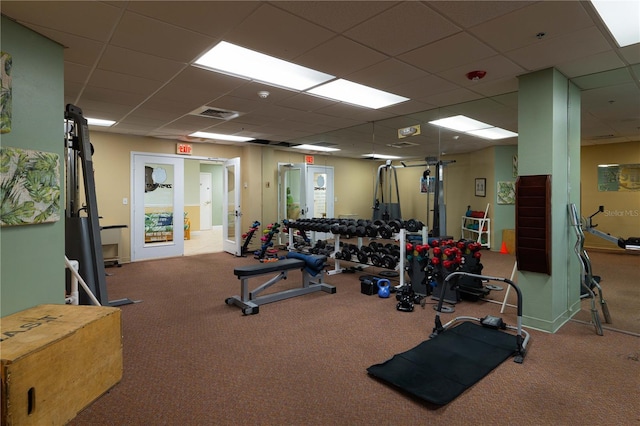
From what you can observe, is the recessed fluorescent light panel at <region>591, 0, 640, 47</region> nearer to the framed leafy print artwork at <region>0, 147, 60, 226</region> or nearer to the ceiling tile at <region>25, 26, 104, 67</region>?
the ceiling tile at <region>25, 26, 104, 67</region>

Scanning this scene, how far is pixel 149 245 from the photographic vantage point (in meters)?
6.65

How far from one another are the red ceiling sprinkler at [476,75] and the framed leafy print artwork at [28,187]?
11.8 ft

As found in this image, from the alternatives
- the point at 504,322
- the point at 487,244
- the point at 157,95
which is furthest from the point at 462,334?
the point at 487,244

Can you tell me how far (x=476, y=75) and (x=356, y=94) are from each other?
136 centimetres

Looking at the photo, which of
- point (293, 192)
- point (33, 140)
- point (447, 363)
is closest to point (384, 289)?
point (447, 363)

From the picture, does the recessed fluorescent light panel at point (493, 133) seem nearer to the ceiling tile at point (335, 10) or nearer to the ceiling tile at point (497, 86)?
the ceiling tile at point (497, 86)

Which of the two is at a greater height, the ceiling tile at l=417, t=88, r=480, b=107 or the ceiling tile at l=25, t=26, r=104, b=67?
the ceiling tile at l=417, t=88, r=480, b=107

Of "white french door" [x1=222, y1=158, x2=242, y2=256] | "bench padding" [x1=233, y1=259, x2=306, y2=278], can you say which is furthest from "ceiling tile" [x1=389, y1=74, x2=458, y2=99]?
"white french door" [x1=222, y1=158, x2=242, y2=256]

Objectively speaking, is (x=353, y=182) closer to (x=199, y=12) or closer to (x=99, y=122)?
(x=99, y=122)

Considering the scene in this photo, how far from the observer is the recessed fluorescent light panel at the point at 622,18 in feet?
6.81

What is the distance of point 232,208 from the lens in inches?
299

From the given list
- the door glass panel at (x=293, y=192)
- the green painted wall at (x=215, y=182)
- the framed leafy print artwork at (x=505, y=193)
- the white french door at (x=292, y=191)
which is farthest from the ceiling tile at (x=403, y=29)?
the green painted wall at (x=215, y=182)

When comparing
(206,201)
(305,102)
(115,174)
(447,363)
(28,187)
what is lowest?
(447,363)

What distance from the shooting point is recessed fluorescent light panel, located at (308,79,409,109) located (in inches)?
146
